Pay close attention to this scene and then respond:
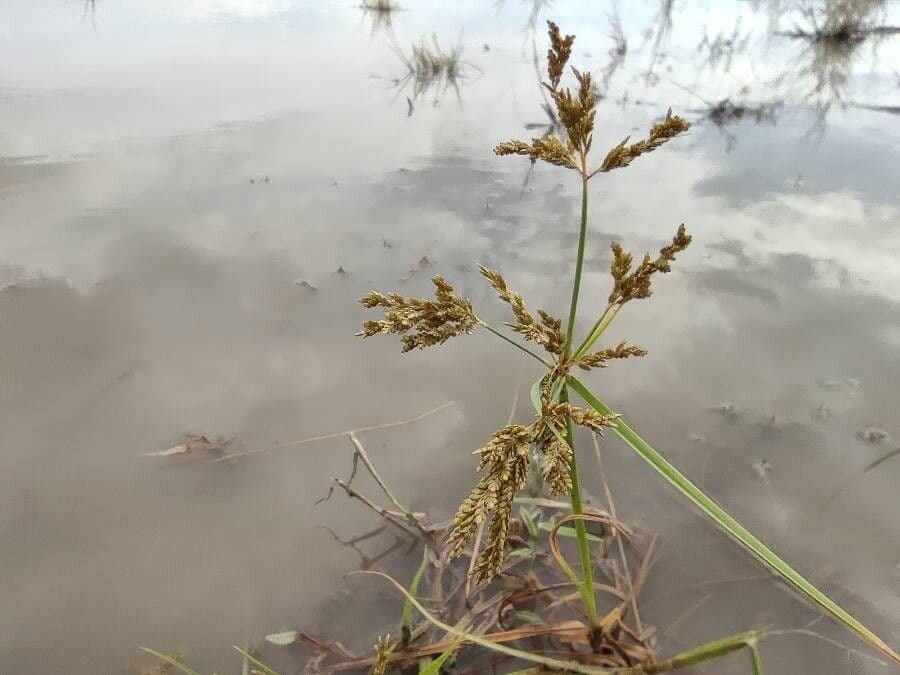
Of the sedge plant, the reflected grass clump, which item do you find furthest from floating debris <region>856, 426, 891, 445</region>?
the reflected grass clump

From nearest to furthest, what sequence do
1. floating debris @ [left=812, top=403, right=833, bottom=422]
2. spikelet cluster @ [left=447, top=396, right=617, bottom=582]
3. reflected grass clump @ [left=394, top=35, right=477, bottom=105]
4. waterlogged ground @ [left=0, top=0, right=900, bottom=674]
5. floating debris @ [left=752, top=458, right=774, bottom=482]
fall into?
spikelet cluster @ [left=447, top=396, right=617, bottom=582] → waterlogged ground @ [left=0, top=0, right=900, bottom=674] → floating debris @ [left=752, top=458, right=774, bottom=482] → floating debris @ [left=812, top=403, right=833, bottom=422] → reflected grass clump @ [left=394, top=35, right=477, bottom=105]

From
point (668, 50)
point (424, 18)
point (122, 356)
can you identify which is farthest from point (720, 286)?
point (424, 18)

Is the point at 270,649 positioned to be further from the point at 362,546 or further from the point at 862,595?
the point at 862,595

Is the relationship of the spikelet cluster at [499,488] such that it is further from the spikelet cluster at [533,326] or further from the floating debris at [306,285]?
the floating debris at [306,285]

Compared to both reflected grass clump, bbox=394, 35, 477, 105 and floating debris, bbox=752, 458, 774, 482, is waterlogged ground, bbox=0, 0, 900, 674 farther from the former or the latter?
reflected grass clump, bbox=394, 35, 477, 105

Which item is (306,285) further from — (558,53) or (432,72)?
(432,72)
